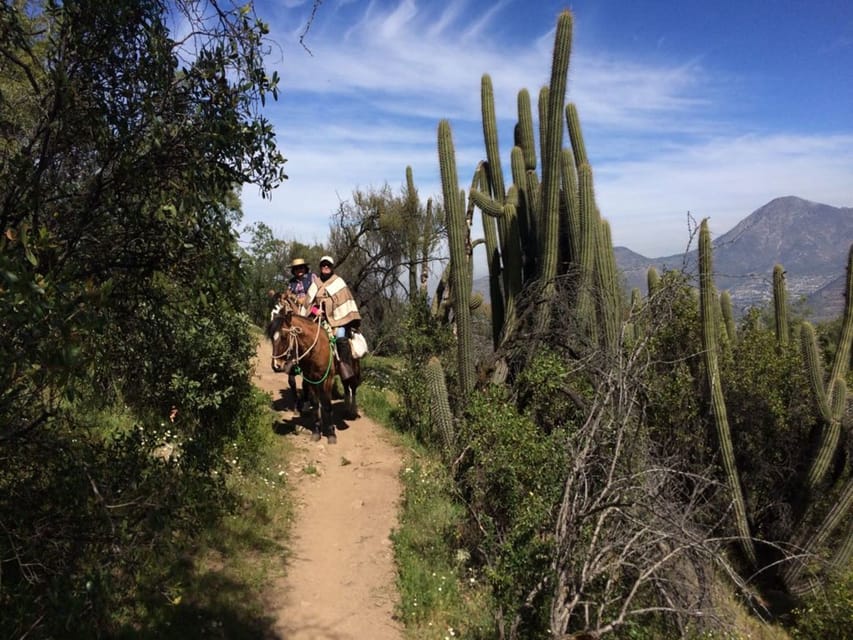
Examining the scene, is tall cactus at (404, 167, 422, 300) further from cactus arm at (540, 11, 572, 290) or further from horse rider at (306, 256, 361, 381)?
cactus arm at (540, 11, 572, 290)

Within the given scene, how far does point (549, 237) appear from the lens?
349 inches

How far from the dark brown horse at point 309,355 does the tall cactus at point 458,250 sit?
6.56ft

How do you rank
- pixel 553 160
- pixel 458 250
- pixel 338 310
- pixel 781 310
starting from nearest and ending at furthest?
pixel 553 160
pixel 458 250
pixel 338 310
pixel 781 310

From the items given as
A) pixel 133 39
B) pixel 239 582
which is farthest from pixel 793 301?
pixel 133 39

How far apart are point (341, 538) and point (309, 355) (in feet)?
9.06

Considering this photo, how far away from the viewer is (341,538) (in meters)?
6.79

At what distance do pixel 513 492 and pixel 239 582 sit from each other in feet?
9.81

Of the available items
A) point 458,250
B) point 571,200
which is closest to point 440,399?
point 458,250

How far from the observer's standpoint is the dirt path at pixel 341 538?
5.33 m

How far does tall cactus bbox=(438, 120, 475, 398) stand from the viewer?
30.0 ft

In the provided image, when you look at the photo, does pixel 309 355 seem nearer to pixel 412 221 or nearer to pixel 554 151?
pixel 554 151

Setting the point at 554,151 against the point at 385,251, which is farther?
the point at 385,251

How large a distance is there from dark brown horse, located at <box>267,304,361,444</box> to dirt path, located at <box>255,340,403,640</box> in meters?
0.52

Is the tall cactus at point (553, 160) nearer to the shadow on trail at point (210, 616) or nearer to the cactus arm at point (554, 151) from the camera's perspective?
the cactus arm at point (554, 151)
